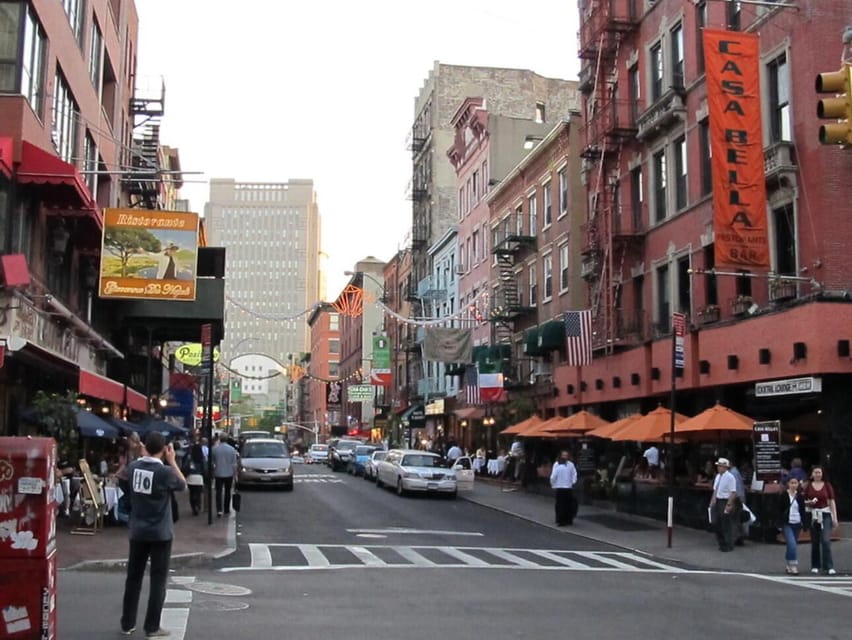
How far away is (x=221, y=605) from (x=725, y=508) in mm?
10842

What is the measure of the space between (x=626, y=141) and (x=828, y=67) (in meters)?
10.8

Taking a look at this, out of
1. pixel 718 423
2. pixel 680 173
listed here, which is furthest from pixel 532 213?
pixel 718 423

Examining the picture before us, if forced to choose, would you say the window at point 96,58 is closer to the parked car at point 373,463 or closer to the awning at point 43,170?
the awning at point 43,170

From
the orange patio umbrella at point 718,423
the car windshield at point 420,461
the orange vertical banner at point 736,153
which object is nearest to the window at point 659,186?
the orange vertical banner at point 736,153

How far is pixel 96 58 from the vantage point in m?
30.8

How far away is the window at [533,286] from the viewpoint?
42.5m

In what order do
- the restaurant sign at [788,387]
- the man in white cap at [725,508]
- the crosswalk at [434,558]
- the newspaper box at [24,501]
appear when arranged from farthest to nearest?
the restaurant sign at [788,387] < the man in white cap at [725,508] < the crosswalk at [434,558] < the newspaper box at [24,501]

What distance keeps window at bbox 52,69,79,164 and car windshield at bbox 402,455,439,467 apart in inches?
539

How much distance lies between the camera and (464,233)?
180 ft

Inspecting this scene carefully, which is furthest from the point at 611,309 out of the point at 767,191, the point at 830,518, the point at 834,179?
the point at 830,518

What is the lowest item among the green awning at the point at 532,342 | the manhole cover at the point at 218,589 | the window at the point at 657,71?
the manhole cover at the point at 218,589

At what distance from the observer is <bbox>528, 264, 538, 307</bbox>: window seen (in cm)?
4253

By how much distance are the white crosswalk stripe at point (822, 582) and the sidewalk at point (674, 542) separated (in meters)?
0.67

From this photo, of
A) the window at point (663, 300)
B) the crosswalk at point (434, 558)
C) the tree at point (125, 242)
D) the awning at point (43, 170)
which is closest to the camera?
the crosswalk at point (434, 558)
